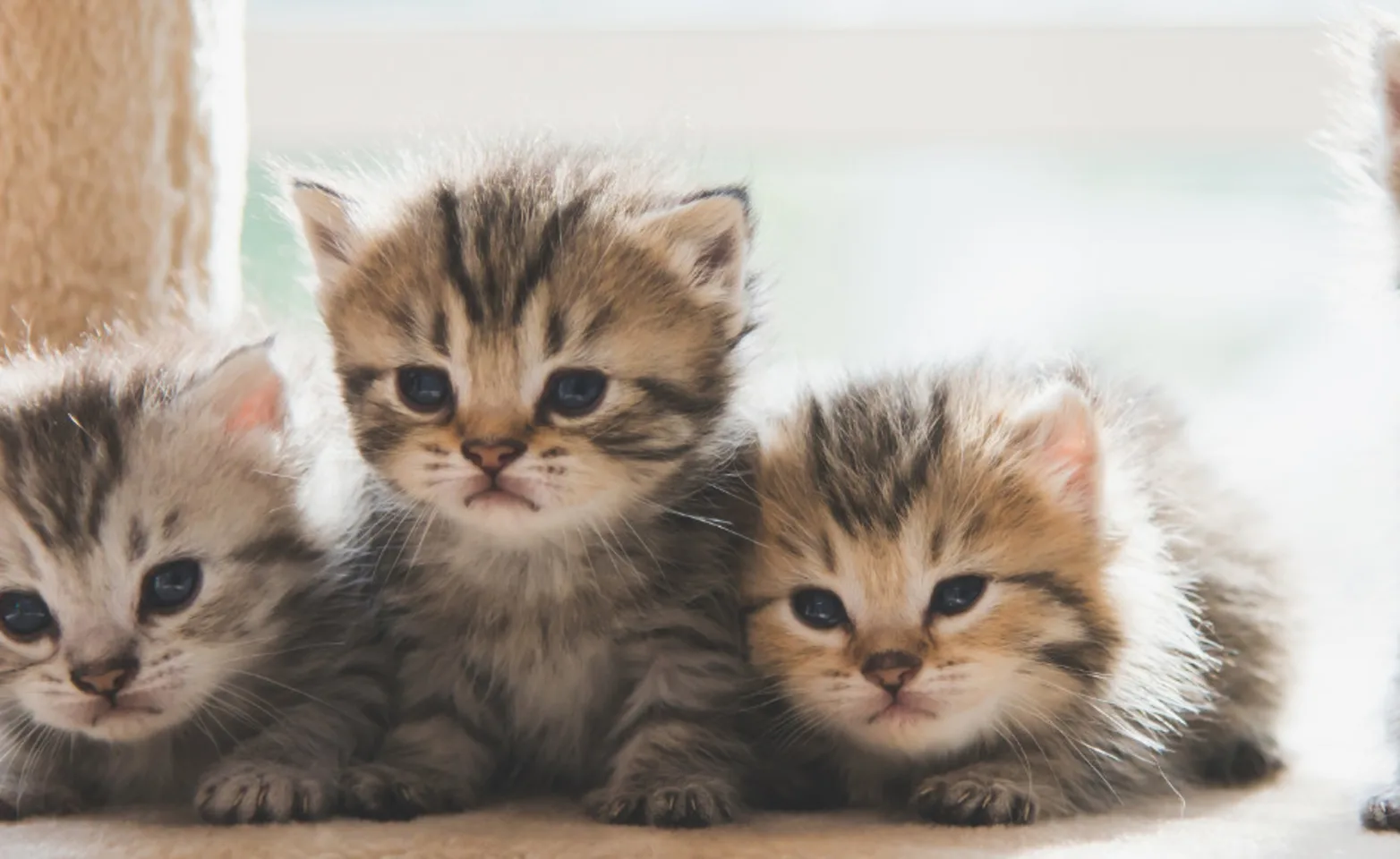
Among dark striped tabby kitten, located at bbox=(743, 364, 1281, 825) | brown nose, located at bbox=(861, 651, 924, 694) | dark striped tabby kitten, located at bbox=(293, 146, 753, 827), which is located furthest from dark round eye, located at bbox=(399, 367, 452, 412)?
brown nose, located at bbox=(861, 651, 924, 694)

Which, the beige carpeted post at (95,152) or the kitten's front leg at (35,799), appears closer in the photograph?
the kitten's front leg at (35,799)

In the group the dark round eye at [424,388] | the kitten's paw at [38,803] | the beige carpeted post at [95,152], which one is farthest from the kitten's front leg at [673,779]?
the beige carpeted post at [95,152]

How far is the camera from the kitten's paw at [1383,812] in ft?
5.02

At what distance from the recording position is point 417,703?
5.59 feet

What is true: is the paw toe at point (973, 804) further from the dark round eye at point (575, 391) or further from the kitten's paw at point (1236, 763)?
the dark round eye at point (575, 391)

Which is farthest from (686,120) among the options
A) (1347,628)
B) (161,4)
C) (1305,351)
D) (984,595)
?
(1305,351)

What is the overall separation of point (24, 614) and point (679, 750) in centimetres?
68

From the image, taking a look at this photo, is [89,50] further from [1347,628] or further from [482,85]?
[1347,628]

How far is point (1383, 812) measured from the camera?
5.04 feet

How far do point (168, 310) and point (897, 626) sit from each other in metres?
1.11

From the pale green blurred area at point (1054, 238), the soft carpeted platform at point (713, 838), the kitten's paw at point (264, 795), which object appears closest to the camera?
A: the soft carpeted platform at point (713, 838)

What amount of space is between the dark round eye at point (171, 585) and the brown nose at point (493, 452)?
33cm

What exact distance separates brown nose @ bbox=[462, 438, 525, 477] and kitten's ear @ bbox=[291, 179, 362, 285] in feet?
A: 1.08

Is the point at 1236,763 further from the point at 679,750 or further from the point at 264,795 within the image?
the point at 264,795
